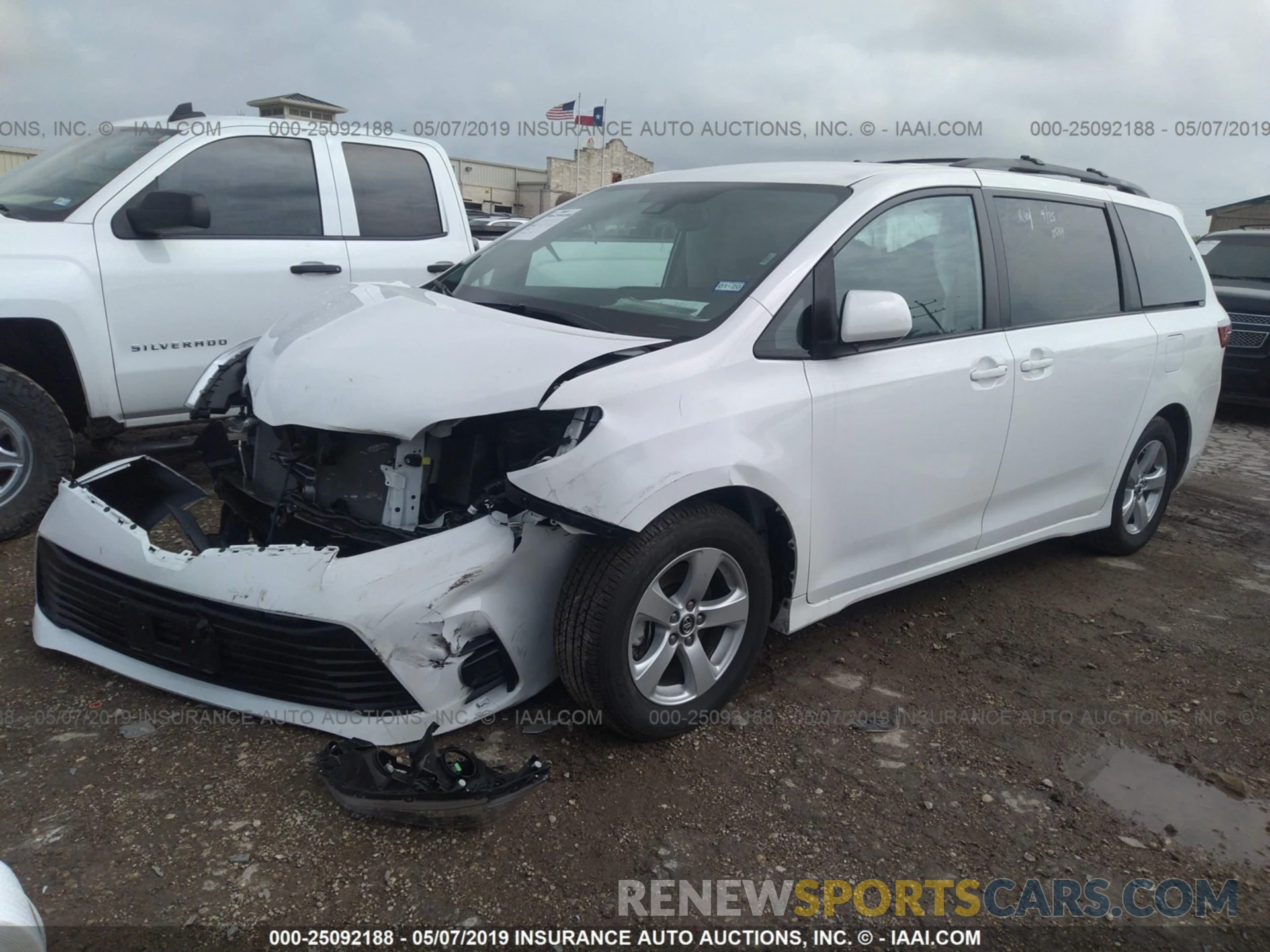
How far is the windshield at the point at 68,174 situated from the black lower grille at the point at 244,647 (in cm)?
237

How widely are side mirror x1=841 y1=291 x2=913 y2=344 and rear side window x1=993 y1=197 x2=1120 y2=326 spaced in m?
0.90

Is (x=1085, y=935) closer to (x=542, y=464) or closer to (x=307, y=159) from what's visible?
(x=542, y=464)

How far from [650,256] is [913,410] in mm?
1101

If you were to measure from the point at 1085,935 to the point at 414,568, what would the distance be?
1.87m

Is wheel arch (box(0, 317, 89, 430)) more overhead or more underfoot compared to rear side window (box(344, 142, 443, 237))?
more underfoot

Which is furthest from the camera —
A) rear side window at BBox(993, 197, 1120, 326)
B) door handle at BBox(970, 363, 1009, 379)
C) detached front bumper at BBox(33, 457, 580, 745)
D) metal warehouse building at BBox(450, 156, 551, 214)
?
metal warehouse building at BBox(450, 156, 551, 214)

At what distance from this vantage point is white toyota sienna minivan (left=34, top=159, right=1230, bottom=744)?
2523mm

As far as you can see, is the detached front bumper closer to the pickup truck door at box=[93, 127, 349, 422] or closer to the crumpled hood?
the crumpled hood

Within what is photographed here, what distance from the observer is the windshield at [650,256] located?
3.00 metres

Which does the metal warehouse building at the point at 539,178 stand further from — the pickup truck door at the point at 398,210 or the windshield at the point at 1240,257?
the pickup truck door at the point at 398,210

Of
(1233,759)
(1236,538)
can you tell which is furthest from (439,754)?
(1236,538)

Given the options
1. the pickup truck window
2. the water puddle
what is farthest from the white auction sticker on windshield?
the water puddle

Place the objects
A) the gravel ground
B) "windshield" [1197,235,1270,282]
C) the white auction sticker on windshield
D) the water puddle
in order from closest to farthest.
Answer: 1. the gravel ground
2. the water puddle
3. the white auction sticker on windshield
4. "windshield" [1197,235,1270,282]

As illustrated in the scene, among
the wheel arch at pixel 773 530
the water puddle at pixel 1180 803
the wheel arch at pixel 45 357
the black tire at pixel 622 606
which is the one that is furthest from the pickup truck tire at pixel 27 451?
the water puddle at pixel 1180 803
